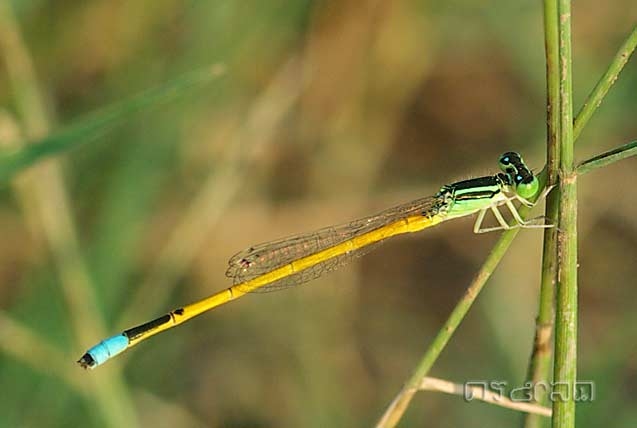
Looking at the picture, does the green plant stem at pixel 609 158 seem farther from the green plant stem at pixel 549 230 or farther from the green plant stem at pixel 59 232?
the green plant stem at pixel 59 232

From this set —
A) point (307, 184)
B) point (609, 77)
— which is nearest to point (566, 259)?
point (609, 77)

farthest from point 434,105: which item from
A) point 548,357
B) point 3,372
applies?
point 548,357

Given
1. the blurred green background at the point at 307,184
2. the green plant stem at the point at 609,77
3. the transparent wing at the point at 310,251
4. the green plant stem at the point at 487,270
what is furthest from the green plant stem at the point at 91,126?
the blurred green background at the point at 307,184

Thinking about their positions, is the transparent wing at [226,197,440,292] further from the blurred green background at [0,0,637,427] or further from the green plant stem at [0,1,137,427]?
the blurred green background at [0,0,637,427]

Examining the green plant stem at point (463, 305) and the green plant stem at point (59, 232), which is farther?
the green plant stem at point (59, 232)

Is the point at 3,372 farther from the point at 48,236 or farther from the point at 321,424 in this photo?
the point at 321,424

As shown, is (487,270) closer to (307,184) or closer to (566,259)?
(566,259)
